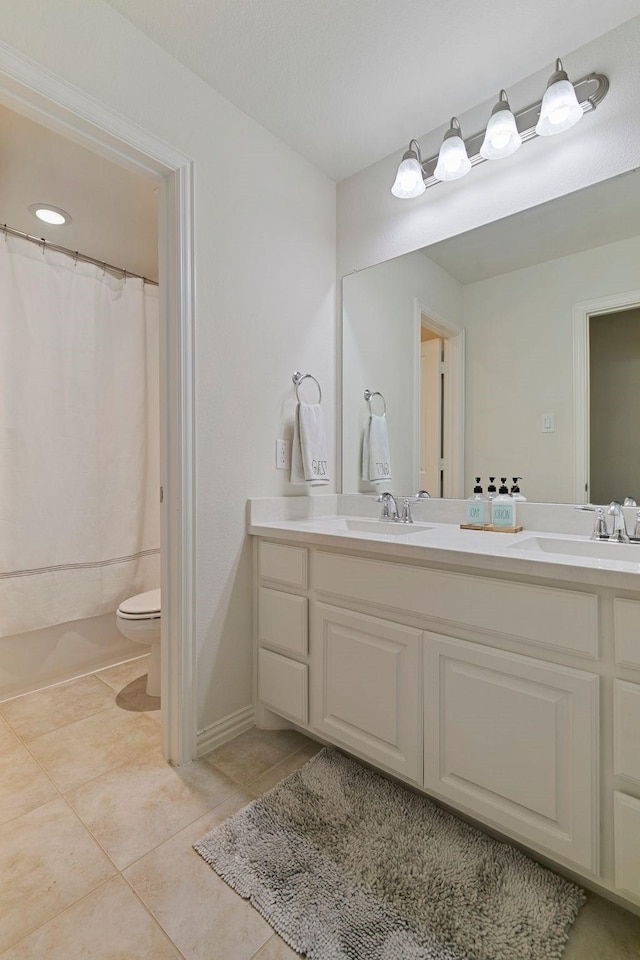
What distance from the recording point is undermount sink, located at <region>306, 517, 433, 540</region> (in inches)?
68.8

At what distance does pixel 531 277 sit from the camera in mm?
1607

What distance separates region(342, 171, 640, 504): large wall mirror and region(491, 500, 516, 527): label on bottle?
0.10m

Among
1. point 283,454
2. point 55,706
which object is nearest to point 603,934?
point 283,454

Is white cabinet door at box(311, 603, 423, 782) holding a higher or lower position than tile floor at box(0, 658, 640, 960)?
higher

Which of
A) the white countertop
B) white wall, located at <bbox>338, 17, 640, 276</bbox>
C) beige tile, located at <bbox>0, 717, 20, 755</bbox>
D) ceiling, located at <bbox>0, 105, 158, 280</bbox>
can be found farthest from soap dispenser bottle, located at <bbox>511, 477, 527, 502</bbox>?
beige tile, located at <bbox>0, 717, 20, 755</bbox>

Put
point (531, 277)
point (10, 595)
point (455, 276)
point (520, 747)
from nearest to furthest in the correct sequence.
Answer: point (520, 747) < point (531, 277) < point (455, 276) < point (10, 595)

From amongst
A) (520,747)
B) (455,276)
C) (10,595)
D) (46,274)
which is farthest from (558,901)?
(46,274)

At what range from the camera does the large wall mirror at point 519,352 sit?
1440 mm

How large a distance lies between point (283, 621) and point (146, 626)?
0.71 meters

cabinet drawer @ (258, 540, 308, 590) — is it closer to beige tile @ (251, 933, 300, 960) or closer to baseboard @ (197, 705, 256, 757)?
baseboard @ (197, 705, 256, 757)

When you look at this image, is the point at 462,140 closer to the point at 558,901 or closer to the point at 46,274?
the point at 46,274

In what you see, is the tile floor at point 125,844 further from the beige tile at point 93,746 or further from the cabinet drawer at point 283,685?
the cabinet drawer at point 283,685

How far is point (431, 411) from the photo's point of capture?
1866 millimetres

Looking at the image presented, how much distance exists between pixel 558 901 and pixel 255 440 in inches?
62.7
